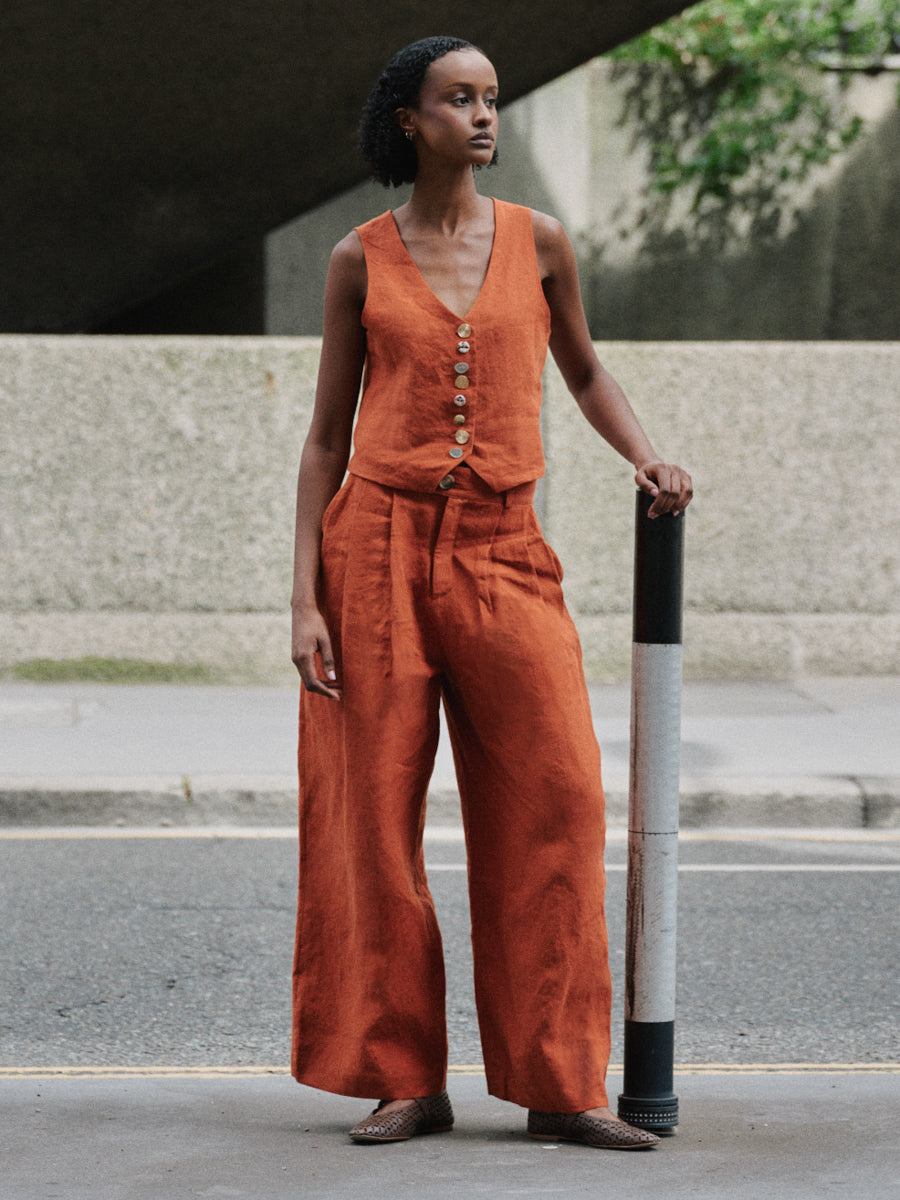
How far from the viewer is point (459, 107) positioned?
280 cm

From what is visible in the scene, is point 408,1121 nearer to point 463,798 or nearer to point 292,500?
point 463,798

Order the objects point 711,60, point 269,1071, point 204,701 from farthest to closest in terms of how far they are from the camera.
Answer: point 711,60
point 204,701
point 269,1071

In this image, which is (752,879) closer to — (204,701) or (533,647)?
(533,647)

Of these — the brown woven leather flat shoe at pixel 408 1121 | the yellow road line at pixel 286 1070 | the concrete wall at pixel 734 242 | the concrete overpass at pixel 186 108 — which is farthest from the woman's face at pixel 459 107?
the concrete wall at pixel 734 242

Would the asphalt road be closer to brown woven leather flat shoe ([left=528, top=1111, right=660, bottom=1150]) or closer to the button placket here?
brown woven leather flat shoe ([left=528, top=1111, right=660, bottom=1150])

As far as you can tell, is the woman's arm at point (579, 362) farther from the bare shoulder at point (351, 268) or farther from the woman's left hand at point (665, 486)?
the bare shoulder at point (351, 268)

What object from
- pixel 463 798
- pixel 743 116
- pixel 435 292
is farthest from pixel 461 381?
pixel 743 116

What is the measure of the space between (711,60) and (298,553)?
12645 millimetres

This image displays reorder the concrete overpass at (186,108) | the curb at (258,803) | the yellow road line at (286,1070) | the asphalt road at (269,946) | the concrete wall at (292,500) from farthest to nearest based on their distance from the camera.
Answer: the concrete wall at (292,500), the concrete overpass at (186,108), the curb at (258,803), the asphalt road at (269,946), the yellow road line at (286,1070)

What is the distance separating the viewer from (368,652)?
9.36 ft

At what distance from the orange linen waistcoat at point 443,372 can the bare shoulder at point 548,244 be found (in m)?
0.05

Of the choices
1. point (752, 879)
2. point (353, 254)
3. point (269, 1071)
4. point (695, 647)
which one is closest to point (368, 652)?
point (353, 254)

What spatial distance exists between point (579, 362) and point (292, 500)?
252 inches

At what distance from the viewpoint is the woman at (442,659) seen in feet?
9.27
